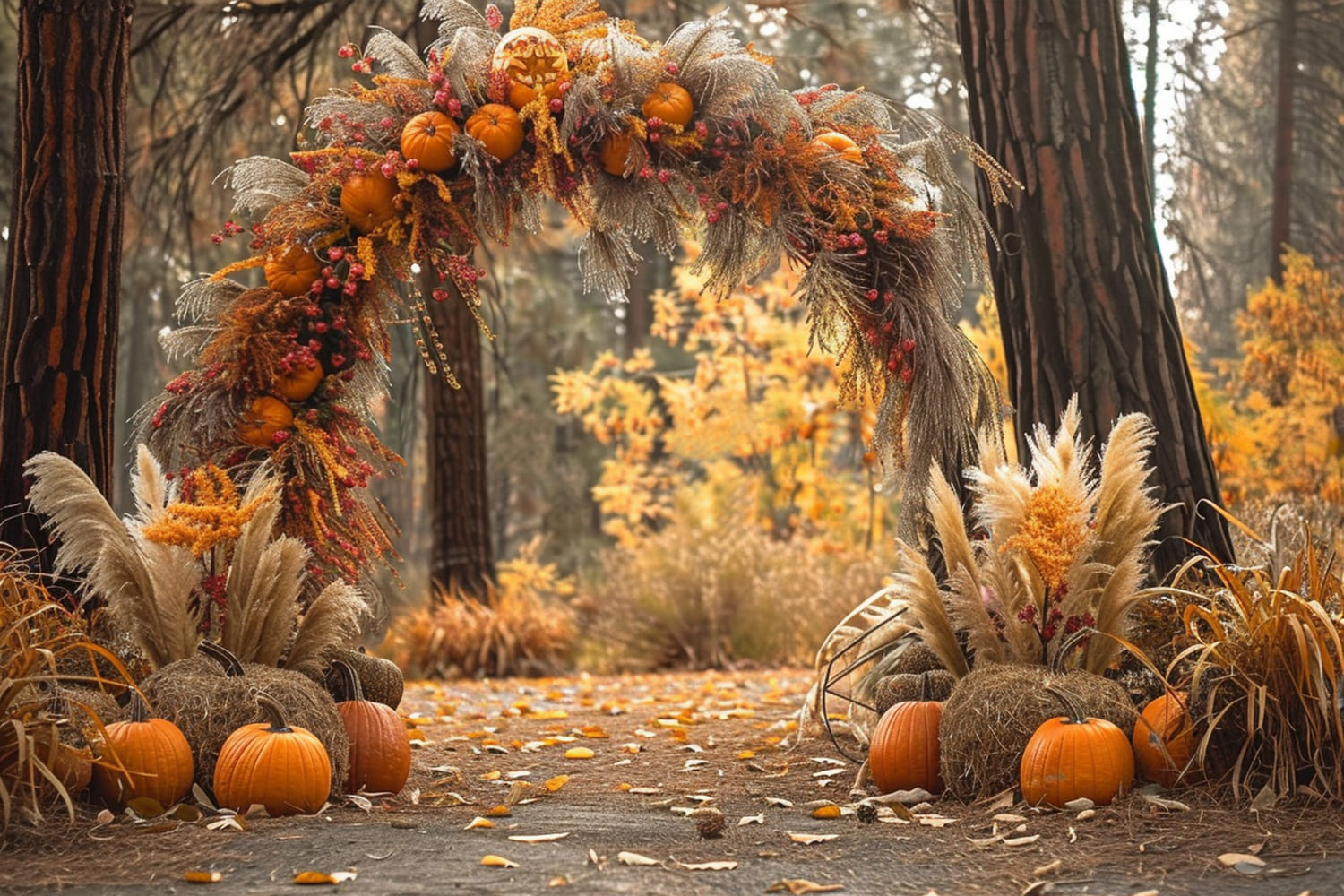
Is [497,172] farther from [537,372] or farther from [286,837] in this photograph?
[537,372]

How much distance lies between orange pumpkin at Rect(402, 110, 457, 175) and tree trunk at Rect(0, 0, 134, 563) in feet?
3.59

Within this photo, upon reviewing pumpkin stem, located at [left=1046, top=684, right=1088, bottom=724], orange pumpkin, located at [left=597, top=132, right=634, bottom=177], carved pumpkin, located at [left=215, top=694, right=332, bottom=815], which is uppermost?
orange pumpkin, located at [left=597, top=132, right=634, bottom=177]

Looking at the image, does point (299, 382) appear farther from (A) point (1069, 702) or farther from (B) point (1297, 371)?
(B) point (1297, 371)

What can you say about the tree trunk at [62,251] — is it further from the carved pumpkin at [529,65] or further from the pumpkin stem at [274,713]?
the carved pumpkin at [529,65]

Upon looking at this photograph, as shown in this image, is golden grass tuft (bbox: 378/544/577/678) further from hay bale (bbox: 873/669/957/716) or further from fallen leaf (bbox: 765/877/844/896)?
fallen leaf (bbox: 765/877/844/896)

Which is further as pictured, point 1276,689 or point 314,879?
point 1276,689

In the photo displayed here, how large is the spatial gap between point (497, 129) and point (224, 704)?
1.90m

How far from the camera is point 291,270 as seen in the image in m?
3.98

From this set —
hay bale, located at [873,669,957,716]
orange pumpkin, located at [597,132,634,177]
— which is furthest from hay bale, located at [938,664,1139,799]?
orange pumpkin, located at [597,132,634,177]

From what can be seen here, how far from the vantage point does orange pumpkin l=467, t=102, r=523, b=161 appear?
388cm

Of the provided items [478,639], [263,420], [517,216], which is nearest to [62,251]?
[263,420]

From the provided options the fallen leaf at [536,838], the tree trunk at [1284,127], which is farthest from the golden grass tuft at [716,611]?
the tree trunk at [1284,127]

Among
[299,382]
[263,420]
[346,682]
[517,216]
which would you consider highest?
[517,216]

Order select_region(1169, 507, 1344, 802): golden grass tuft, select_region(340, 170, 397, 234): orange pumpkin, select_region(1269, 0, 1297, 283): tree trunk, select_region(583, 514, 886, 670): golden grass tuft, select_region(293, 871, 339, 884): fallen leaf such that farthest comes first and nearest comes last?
A: select_region(1269, 0, 1297, 283): tree trunk
select_region(583, 514, 886, 670): golden grass tuft
select_region(340, 170, 397, 234): orange pumpkin
select_region(1169, 507, 1344, 802): golden grass tuft
select_region(293, 871, 339, 884): fallen leaf
